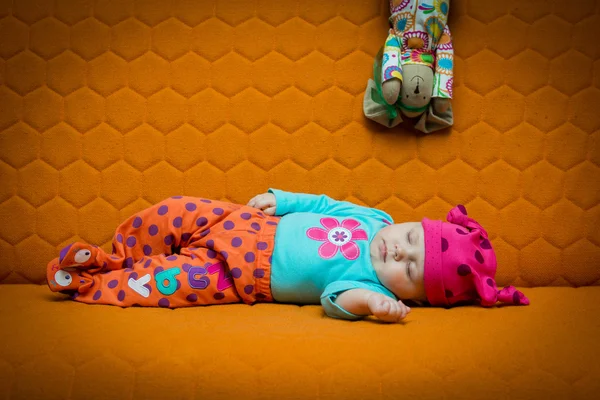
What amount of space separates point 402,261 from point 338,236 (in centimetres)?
16

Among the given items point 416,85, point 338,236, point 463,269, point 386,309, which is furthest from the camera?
point 416,85

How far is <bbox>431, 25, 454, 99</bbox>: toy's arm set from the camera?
53.2 inches

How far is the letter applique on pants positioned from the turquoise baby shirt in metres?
0.03

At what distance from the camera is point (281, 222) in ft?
4.18

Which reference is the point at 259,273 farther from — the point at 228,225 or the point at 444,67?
the point at 444,67

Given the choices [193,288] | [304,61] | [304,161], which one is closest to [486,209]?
[304,161]

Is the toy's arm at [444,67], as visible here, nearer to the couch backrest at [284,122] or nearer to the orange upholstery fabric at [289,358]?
the couch backrest at [284,122]

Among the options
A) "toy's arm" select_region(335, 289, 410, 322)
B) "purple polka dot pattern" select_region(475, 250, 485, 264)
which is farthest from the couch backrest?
"toy's arm" select_region(335, 289, 410, 322)

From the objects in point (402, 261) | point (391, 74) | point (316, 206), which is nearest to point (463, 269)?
point (402, 261)

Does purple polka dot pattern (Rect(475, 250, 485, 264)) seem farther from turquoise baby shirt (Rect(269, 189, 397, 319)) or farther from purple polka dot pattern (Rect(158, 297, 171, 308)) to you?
purple polka dot pattern (Rect(158, 297, 171, 308))

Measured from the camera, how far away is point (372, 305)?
3.40 ft

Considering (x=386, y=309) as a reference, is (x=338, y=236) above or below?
above

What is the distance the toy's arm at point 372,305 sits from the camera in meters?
1.02

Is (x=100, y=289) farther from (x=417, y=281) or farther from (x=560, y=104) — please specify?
(x=560, y=104)
